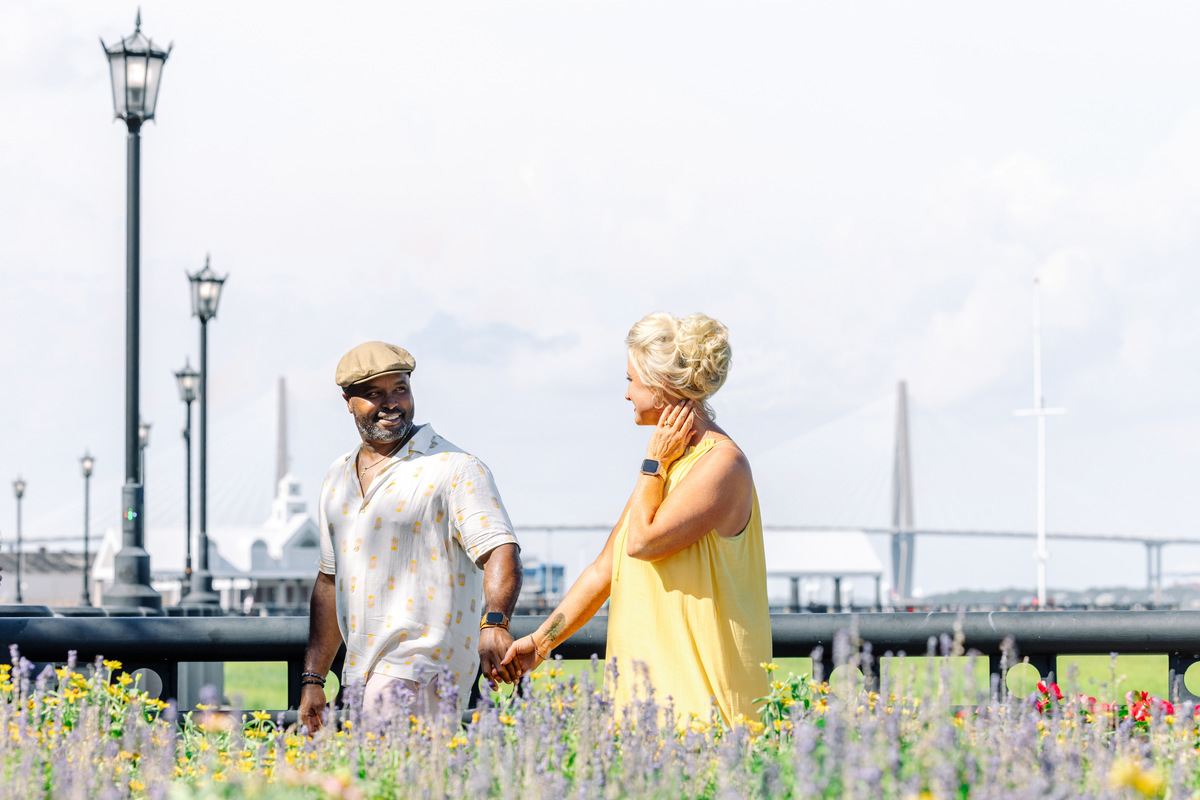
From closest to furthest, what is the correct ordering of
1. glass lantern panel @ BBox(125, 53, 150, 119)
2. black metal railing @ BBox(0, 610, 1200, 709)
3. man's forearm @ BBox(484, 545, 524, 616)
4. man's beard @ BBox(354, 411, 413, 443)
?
man's forearm @ BBox(484, 545, 524, 616) < man's beard @ BBox(354, 411, 413, 443) < black metal railing @ BBox(0, 610, 1200, 709) < glass lantern panel @ BBox(125, 53, 150, 119)

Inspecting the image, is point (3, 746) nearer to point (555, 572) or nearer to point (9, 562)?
point (9, 562)

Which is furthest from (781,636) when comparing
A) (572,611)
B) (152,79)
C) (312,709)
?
(152,79)

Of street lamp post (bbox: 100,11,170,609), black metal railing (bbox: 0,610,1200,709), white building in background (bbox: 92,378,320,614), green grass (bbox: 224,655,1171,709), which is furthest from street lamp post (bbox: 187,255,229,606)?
white building in background (bbox: 92,378,320,614)

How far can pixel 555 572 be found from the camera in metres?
142

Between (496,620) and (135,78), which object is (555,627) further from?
(135,78)

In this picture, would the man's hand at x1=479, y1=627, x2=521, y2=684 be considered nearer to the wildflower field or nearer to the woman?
the wildflower field

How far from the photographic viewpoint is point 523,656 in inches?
166

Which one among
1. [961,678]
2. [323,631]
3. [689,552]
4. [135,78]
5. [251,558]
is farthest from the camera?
[251,558]

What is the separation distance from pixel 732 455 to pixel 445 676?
3.56 ft

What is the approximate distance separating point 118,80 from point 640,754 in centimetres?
1101

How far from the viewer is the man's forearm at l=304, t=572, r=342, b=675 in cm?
456

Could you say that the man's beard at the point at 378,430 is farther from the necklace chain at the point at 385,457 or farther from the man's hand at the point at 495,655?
the man's hand at the point at 495,655

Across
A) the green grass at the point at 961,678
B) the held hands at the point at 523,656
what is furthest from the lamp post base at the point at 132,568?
the held hands at the point at 523,656

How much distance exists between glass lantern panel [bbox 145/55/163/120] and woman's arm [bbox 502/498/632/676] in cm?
987
